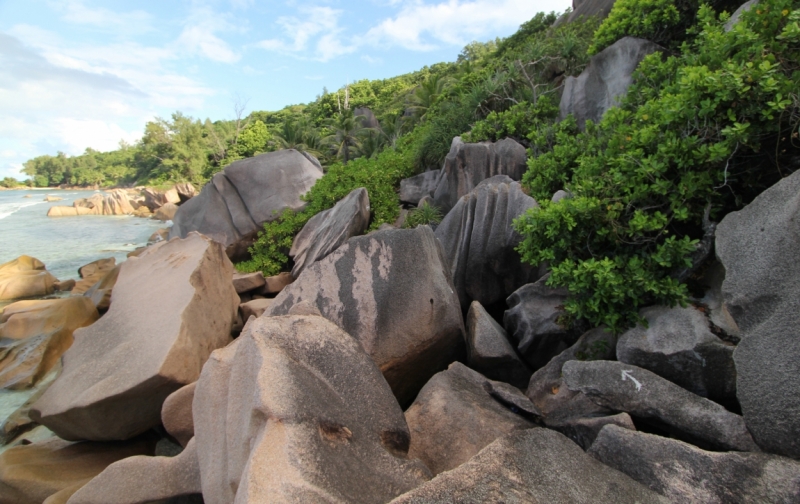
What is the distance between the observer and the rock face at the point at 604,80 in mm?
7812

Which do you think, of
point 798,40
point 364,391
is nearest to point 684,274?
point 798,40

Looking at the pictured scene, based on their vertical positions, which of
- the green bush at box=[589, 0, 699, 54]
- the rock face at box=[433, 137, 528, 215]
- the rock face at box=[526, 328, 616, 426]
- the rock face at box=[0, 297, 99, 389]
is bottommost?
the rock face at box=[0, 297, 99, 389]

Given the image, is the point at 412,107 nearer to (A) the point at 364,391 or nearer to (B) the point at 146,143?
(A) the point at 364,391

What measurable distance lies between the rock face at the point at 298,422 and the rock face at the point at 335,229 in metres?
5.84

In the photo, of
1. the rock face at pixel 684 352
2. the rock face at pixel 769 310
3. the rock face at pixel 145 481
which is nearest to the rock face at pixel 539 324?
the rock face at pixel 684 352

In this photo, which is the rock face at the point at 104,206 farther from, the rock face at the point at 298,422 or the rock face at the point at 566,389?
the rock face at the point at 566,389

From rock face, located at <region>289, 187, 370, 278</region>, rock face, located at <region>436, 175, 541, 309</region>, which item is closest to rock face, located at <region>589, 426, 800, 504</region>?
rock face, located at <region>436, 175, 541, 309</region>

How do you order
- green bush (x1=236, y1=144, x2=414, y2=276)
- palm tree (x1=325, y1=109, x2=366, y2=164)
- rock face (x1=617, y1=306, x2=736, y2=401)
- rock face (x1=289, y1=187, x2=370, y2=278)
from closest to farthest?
rock face (x1=617, y1=306, x2=736, y2=401)
rock face (x1=289, y1=187, x2=370, y2=278)
green bush (x1=236, y1=144, x2=414, y2=276)
palm tree (x1=325, y1=109, x2=366, y2=164)

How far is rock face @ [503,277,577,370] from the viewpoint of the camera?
4836 mm

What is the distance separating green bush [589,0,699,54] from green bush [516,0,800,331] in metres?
3.71

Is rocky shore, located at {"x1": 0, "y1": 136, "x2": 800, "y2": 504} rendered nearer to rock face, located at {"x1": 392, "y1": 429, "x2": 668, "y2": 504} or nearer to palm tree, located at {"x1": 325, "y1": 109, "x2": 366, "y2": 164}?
rock face, located at {"x1": 392, "y1": 429, "x2": 668, "y2": 504}

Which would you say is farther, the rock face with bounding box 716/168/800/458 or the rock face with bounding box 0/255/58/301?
the rock face with bounding box 0/255/58/301

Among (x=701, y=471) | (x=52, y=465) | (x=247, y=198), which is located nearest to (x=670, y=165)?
(x=701, y=471)

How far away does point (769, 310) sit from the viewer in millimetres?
2695
